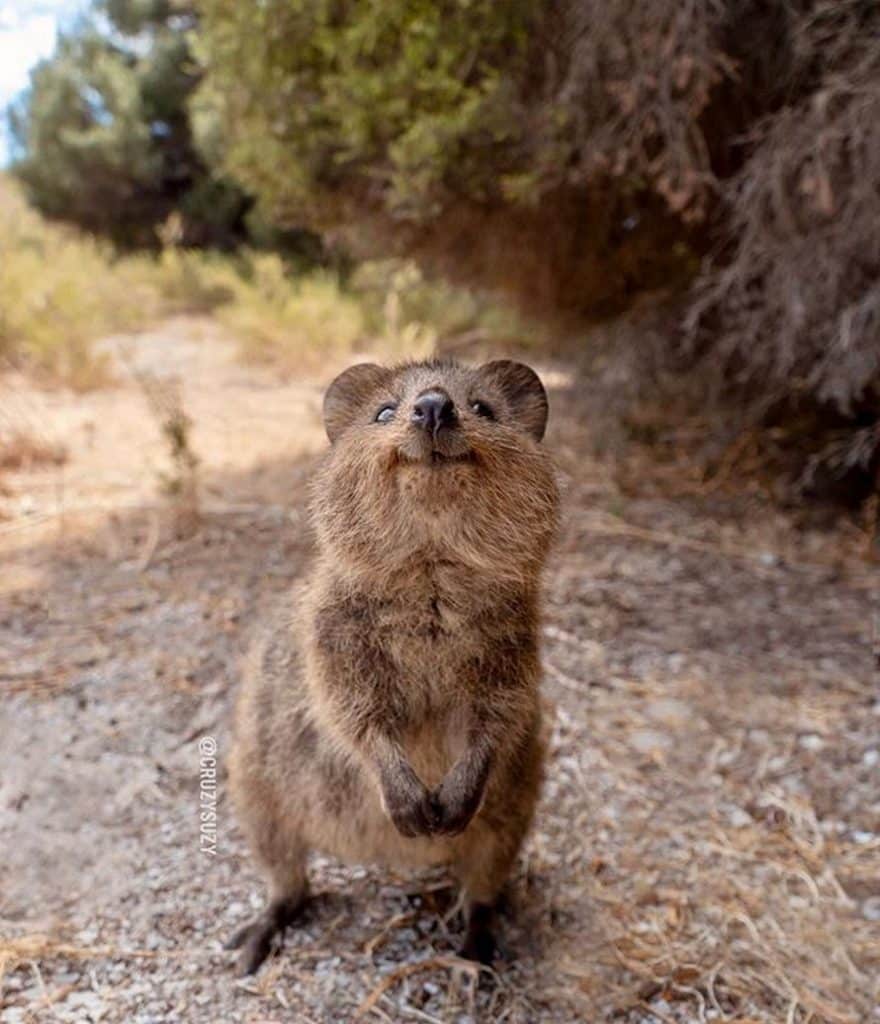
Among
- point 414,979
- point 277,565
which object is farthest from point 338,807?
point 277,565

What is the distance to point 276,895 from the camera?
2771mm

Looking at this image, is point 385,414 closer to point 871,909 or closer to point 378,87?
point 871,909

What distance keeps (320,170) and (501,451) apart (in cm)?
374

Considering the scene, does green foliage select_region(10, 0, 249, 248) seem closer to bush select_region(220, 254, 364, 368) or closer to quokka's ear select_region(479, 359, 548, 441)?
bush select_region(220, 254, 364, 368)

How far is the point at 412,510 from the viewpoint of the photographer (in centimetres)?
211

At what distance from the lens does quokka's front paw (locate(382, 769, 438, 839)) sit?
227 cm

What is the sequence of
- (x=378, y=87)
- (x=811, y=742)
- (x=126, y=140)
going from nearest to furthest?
(x=811, y=742)
(x=378, y=87)
(x=126, y=140)

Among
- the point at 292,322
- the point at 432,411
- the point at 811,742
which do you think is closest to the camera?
the point at 432,411

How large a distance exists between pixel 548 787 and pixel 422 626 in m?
1.41

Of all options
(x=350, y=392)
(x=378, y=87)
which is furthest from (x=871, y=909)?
(x=378, y=87)

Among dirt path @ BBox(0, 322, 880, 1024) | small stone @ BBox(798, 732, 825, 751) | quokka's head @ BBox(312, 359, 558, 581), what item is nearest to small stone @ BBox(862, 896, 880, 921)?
dirt path @ BBox(0, 322, 880, 1024)

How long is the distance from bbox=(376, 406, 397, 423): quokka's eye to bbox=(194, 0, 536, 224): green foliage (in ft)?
9.41

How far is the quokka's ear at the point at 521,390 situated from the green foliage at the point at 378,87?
274 cm

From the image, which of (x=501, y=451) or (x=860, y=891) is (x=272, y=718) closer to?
(x=501, y=451)
